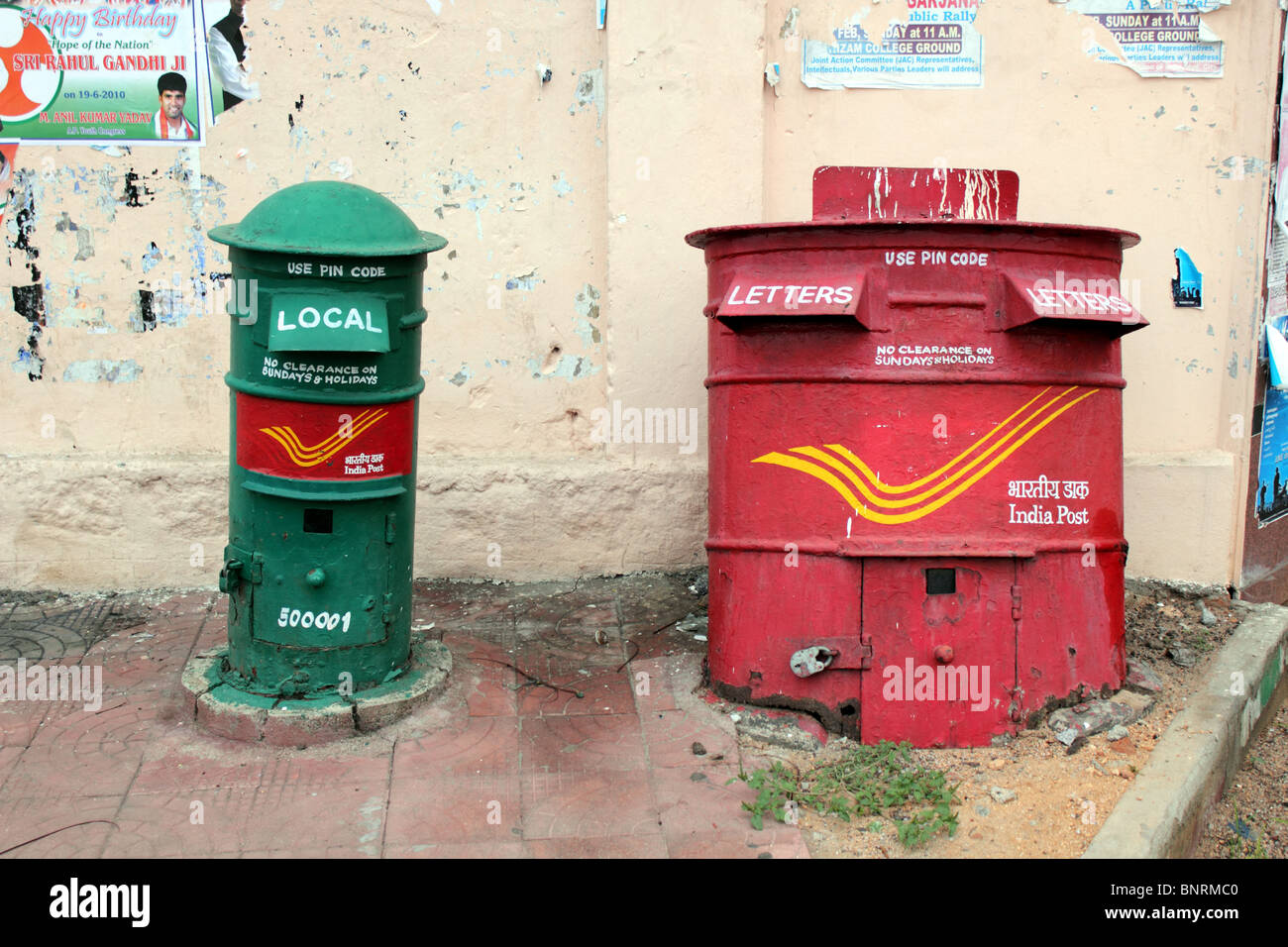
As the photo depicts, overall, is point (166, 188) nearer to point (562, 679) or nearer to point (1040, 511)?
point (562, 679)

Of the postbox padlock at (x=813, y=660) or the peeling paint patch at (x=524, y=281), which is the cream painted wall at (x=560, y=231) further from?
the postbox padlock at (x=813, y=660)

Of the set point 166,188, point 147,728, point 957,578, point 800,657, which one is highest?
point 166,188

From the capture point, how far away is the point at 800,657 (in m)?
4.28

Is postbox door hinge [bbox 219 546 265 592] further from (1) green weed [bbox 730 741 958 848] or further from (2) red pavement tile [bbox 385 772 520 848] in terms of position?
(1) green weed [bbox 730 741 958 848]

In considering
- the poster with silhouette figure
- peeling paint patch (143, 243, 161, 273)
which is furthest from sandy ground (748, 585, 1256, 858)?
peeling paint patch (143, 243, 161, 273)

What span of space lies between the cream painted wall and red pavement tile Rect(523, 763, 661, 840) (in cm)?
219

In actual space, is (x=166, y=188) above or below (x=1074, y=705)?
above

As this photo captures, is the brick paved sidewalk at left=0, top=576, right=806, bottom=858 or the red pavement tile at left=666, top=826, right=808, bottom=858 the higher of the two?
the brick paved sidewalk at left=0, top=576, right=806, bottom=858

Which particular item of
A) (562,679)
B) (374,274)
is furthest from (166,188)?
(562,679)

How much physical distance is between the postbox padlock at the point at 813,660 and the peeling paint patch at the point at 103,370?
3.82 metres

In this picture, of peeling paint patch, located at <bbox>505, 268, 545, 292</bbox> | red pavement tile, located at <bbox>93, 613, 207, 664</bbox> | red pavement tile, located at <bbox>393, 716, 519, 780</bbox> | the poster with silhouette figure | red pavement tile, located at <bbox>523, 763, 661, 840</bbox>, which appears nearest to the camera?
red pavement tile, located at <bbox>523, 763, 661, 840</bbox>

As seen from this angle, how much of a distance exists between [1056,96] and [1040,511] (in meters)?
2.82

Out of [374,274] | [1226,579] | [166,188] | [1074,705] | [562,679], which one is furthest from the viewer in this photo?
[1226,579]

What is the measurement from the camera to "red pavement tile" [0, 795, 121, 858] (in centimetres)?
356
